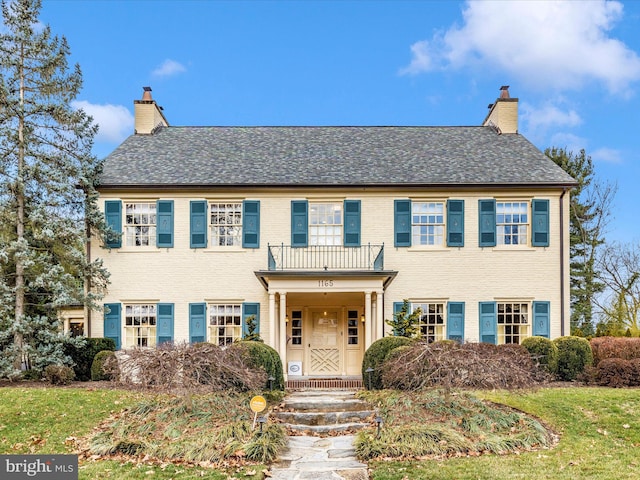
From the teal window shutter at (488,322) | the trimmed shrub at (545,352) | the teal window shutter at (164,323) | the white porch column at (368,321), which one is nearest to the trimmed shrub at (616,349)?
the trimmed shrub at (545,352)

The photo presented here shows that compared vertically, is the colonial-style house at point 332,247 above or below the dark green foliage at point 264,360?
above

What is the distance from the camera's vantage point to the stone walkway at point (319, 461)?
8.78 m

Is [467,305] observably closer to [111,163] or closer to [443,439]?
[443,439]

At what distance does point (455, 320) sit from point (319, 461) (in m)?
9.54

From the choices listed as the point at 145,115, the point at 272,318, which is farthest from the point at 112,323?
the point at 145,115

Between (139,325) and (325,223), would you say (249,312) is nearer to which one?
(139,325)

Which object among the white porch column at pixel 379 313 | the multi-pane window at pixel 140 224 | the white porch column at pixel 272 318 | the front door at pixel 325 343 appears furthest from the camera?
the front door at pixel 325 343

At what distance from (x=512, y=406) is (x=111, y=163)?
14.2 metres

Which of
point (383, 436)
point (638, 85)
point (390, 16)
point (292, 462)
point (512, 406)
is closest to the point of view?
point (292, 462)

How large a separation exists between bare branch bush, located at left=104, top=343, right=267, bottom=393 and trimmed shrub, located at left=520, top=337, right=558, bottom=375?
8600 millimetres

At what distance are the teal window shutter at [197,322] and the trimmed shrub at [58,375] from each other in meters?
3.81

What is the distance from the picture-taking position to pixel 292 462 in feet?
31.2

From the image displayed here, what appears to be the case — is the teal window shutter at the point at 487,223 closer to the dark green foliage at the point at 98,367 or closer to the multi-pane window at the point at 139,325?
the multi-pane window at the point at 139,325

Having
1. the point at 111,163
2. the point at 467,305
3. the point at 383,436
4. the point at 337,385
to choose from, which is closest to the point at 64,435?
the point at 383,436
